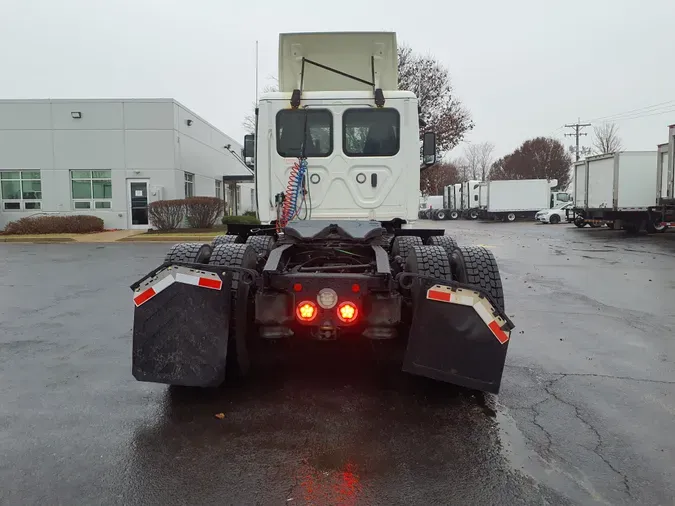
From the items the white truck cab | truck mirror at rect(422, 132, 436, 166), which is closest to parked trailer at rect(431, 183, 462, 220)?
truck mirror at rect(422, 132, 436, 166)

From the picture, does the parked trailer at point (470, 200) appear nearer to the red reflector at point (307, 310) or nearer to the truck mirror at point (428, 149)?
the truck mirror at point (428, 149)

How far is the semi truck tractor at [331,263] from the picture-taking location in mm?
3908

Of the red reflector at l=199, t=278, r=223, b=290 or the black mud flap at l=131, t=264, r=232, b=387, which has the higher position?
the red reflector at l=199, t=278, r=223, b=290

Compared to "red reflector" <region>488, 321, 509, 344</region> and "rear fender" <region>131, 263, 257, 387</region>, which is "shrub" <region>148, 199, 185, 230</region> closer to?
"rear fender" <region>131, 263, 257, 387</region>

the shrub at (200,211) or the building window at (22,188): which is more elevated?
the building window at (22,188)

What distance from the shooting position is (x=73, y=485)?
→ 3062mm

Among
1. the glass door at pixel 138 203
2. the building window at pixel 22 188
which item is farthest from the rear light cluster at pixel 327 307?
the building window at pixel 22 188

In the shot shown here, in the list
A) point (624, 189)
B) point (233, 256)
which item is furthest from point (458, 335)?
point (624, 189)

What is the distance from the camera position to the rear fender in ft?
13.0

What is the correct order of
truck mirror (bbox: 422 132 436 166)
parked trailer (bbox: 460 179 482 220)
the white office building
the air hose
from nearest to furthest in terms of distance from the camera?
Answer: the air hose → truck mirror (bbox: 422 132 436 166) → the white office building → parked trailer (bbox: 460 179 482 220)

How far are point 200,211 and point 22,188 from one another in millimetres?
8751

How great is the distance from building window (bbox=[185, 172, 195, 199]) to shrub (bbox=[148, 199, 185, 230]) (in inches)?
175

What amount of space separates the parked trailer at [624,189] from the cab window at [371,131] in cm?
2127

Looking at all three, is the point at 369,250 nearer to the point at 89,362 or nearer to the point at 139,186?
the point at 89,362
